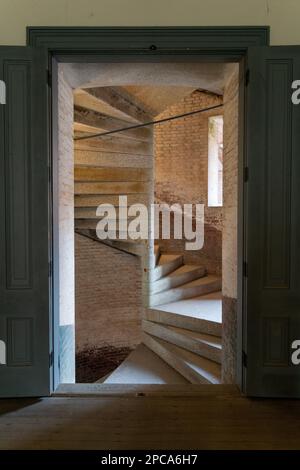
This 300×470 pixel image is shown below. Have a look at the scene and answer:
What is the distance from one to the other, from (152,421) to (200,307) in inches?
106

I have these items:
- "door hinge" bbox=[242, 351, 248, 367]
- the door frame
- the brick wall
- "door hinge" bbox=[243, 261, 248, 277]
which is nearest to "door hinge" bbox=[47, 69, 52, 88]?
the door frame

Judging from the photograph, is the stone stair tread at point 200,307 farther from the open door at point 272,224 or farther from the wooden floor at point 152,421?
the wooden floor at point 152,421

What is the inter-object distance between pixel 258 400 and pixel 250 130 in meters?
1.84

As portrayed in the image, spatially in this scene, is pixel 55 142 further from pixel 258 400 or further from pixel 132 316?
pixel 132 316

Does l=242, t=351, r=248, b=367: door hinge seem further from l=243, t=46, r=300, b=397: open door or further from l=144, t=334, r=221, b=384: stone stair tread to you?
l=144, t=334, r=221, b=384: stone stair tread

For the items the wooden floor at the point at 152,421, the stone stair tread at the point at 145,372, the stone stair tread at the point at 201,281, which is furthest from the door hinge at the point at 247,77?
the stone stair tread at the point at 201,281

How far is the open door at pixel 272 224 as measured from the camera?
6.98ft

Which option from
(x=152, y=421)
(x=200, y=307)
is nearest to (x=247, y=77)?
(x=152, y=421)

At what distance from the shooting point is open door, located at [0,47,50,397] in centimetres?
214

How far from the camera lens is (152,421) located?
1.97m

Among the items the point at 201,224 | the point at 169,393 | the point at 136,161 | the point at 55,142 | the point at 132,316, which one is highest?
the point at 136,161

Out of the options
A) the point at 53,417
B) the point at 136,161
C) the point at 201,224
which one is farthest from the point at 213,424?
the point at 201,224

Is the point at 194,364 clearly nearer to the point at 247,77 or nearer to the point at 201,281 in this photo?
the point at 201,281

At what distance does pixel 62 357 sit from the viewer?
2.78m
